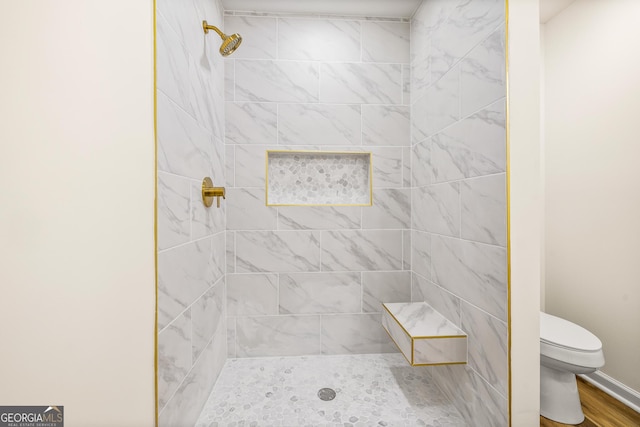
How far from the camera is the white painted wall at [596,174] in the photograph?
1.54 metres

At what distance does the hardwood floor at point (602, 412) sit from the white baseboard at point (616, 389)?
1.0 inches

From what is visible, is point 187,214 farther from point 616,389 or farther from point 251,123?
point 616,389

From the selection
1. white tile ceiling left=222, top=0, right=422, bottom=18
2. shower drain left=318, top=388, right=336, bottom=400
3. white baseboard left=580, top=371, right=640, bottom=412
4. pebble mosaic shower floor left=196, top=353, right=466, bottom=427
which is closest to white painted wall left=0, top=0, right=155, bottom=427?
pebble mosaic shower floor left=196, top=353, right=466, bottom=427

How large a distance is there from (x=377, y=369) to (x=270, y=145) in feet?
5.21

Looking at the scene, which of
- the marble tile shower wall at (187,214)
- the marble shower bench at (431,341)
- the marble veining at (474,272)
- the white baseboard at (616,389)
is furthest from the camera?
the white baseboard at (616,389)

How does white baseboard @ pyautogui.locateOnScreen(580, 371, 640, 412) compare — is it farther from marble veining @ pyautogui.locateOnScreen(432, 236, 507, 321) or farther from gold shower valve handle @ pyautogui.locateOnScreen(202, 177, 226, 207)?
gold shower valve handle @ pyautogui.locateOnScreen(202, 177, 226, 207)

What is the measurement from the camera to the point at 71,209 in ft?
2.29

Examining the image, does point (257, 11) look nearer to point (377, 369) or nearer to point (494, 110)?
point (494, 110)

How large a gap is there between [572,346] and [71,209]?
6.77ft

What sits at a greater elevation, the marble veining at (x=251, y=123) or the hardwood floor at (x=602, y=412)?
the marble veining at (x=251, y=123)

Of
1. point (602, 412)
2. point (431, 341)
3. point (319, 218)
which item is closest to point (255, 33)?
point (319, 218)

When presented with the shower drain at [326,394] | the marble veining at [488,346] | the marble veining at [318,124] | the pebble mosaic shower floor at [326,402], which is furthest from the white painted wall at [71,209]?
the marble veining at [488,346]

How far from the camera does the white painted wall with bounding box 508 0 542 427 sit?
1.01m

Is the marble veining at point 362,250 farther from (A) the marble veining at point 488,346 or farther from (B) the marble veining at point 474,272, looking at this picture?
(A) the marble veining at point 488,346
